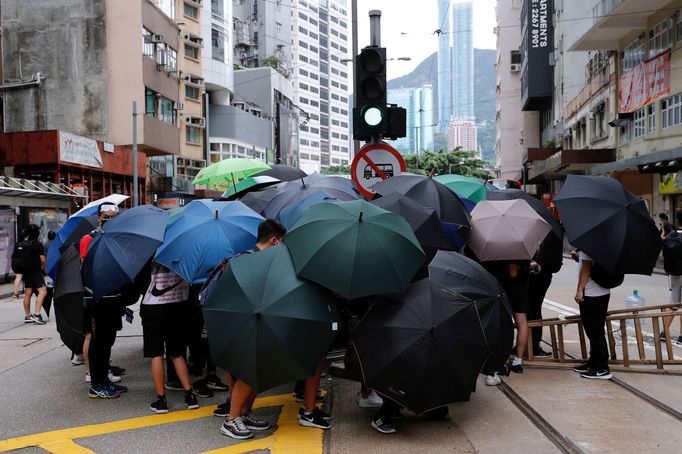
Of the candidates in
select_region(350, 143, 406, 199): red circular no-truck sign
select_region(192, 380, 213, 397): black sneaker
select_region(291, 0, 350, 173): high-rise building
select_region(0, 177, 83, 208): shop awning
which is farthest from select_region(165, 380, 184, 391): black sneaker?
select_region(291, 0, 350, 173): high-rise building

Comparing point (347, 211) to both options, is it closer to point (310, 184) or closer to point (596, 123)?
point (310, 184)

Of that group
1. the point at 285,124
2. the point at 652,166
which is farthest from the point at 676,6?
the point at 285,124

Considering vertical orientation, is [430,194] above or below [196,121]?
below

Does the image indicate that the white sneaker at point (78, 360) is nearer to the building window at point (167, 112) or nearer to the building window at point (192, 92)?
the building window at point (167, 112)

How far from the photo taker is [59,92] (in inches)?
1532

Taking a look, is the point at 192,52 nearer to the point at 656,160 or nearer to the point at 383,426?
the point at 656,160

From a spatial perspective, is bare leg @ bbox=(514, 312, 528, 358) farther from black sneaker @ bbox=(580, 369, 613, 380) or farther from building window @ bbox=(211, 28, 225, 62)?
building window @ bbox=(211, 28, 225, 62)

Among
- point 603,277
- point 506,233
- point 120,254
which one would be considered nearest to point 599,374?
point 603,277

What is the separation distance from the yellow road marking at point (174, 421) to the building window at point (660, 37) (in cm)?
2503

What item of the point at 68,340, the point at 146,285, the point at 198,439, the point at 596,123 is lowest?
the point at 198,439

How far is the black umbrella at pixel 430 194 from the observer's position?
717cm

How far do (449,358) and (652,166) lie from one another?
2286cm

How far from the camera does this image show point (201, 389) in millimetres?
6820

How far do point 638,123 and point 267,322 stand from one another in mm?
28950
